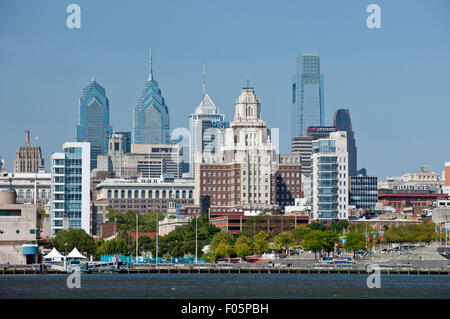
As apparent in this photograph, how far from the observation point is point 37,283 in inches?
7367

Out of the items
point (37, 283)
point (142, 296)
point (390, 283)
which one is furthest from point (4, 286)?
point (390, 283)

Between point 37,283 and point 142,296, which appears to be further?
point 37,283
